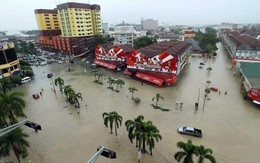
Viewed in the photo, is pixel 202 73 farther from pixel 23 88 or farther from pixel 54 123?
pixel 23 88

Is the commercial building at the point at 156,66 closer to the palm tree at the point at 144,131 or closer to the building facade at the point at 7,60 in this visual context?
the palm tree at the point at 144,131

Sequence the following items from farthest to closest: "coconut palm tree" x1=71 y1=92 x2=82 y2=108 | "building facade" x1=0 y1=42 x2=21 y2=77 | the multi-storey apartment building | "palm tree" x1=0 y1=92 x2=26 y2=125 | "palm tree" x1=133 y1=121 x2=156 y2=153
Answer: the multi-storey apartment building < "building facade" x1=0 y1=42 x2=21 y2=77 < "coconut palm tree" x1=71 y1=92 x2=82 y2=108 < "palm tree" x1=0 y1=92 x2=26 y2=125 < "palm tree" x1=133 y1=121 x2=156 y2=153

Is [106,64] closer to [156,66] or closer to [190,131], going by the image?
[156,66]

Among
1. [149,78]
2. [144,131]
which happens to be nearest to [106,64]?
[149,78]

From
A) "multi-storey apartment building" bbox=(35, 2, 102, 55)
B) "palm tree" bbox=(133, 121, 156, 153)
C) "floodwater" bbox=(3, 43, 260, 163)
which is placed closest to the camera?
"palm tree" bbox=(133, 121, 156, 153)

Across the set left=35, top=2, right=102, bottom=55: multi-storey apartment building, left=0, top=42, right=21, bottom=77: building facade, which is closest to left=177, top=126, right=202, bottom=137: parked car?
left=0, top=42, right=21, bottom=77: building facade

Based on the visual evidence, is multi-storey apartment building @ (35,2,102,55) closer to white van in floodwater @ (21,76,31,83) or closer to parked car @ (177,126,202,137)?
white van in floodwater @ (21,76,31,83)
